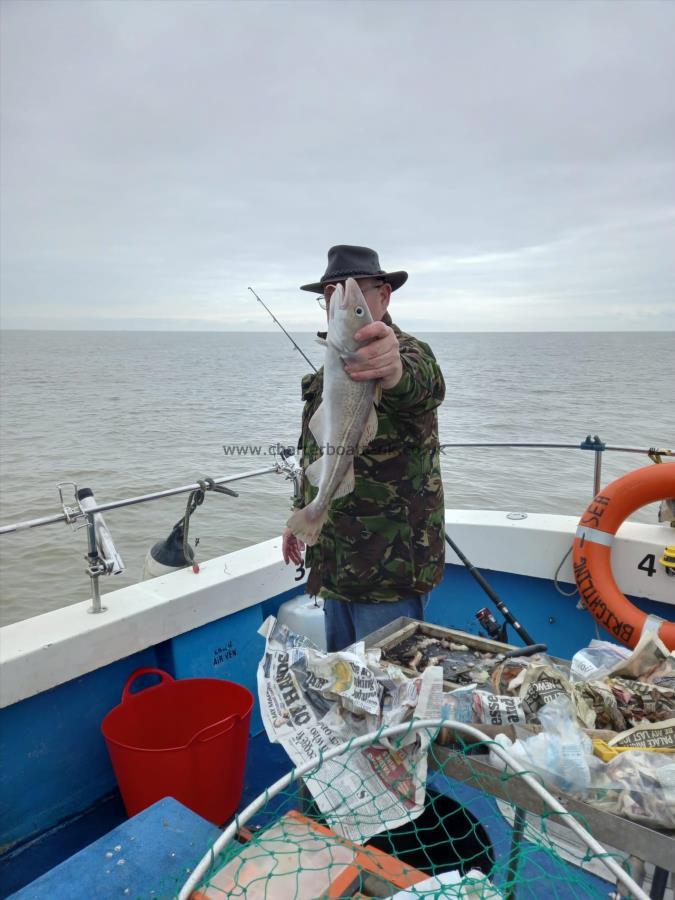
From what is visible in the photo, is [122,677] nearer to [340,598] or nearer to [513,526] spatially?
[340,598]

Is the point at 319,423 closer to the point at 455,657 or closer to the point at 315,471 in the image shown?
the point at 315,471

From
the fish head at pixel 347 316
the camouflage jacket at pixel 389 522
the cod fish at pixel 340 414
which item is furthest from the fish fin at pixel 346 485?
the fish head at pixel 347 316

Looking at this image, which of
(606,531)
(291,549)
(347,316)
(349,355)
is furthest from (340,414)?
(606,531)

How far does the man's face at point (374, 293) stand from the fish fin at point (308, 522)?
81cm

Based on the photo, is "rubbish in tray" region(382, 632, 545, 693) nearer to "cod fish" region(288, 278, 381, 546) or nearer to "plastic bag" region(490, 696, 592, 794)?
"plastic bag" region(490, 696, 592, 794)

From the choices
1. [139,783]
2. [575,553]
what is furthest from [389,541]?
[575,553]

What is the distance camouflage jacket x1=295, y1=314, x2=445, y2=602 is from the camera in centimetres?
258

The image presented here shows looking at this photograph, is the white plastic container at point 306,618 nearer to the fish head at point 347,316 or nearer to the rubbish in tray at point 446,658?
the rubbish in tray at point 446,658

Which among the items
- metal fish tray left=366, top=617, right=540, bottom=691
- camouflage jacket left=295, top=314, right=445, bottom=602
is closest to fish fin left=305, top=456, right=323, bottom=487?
camouflage jacket left=295, top=314, right=445, bottom=602

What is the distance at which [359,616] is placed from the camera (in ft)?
8.88

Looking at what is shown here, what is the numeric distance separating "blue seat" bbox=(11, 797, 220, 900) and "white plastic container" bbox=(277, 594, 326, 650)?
1928 mm

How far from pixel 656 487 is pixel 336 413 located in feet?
8.55

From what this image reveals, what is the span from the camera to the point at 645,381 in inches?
1312

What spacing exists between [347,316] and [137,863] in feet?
5.17
